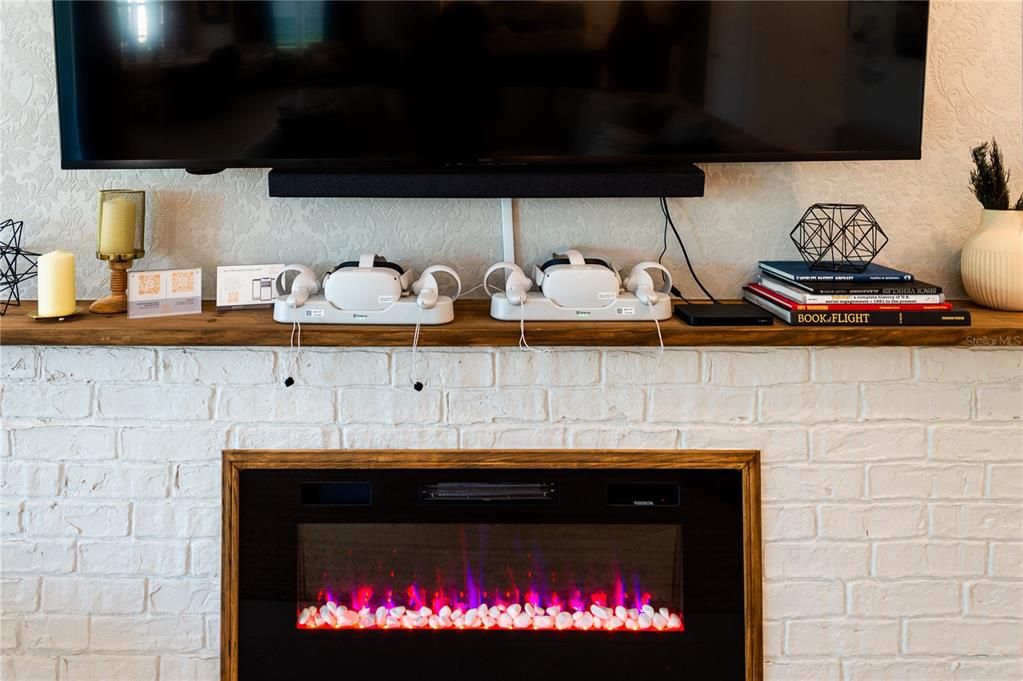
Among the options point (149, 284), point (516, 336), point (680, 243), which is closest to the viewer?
point (516, 336)

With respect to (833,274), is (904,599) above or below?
below

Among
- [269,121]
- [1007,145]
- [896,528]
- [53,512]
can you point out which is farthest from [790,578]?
[53,512]

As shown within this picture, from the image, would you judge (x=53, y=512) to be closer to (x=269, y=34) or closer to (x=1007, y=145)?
(x=269, y=34)

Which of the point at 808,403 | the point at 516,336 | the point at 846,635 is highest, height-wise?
the point at 516,336

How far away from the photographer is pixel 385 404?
1.46 m

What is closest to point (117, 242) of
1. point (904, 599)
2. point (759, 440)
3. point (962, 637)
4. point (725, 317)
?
point (725, 317)

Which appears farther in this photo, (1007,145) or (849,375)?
(1007,145)

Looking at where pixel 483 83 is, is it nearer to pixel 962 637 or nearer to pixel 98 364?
pixel 98 364

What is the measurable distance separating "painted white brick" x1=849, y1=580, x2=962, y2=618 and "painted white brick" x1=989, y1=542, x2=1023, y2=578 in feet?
0.25

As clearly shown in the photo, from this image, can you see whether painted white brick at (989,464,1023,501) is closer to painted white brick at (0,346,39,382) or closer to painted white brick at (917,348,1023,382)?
painted white brick at (917,348,1023,382)

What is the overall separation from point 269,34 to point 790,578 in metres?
1.35

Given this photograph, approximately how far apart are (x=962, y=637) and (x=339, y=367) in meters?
1.25

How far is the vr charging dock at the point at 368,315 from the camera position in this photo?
1.35 metres

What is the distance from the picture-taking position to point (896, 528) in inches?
57.7
